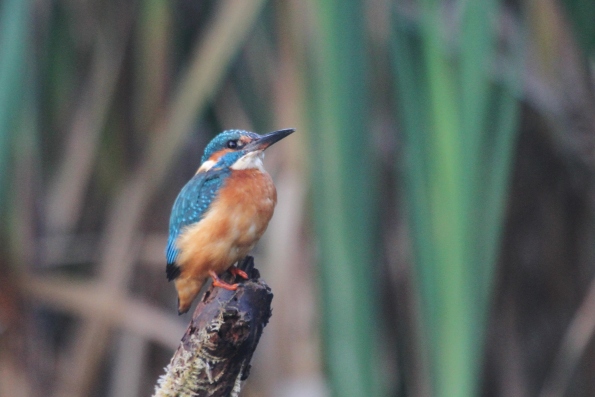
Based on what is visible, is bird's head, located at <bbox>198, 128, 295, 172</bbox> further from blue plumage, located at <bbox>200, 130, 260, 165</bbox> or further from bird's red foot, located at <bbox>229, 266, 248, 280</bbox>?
bird's red foot, located at <bbox>229, 266, 248, 280</bbox>

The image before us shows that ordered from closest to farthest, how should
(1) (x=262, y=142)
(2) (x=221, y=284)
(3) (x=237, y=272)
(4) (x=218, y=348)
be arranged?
(4) (x=218, y=348) → (2) (x=221, y=284) → (3) (x=237, y=272) → (1) (x=262, y=142)

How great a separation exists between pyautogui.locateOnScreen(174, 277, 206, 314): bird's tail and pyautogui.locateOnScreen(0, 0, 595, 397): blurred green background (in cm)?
41

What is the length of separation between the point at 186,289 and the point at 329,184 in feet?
1.84

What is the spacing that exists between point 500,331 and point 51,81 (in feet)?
7.61

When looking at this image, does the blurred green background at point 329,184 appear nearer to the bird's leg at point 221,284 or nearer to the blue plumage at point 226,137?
the blue plumage at point 226,137

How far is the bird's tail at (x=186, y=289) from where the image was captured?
7.65 feet

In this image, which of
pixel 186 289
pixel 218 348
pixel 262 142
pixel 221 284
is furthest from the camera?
pixel 262 142

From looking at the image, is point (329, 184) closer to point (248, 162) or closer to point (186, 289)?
point (248, 162)

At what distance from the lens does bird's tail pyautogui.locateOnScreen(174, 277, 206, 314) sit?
2.33 m

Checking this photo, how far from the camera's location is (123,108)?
11.1 feet

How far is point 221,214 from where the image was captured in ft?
7.50

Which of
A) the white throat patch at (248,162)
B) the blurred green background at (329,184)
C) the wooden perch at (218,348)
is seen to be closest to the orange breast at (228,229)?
the white throat patch at (248,162)

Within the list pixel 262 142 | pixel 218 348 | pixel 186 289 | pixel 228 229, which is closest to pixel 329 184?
pixel 262 142

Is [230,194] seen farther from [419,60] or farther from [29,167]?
[29,167]
